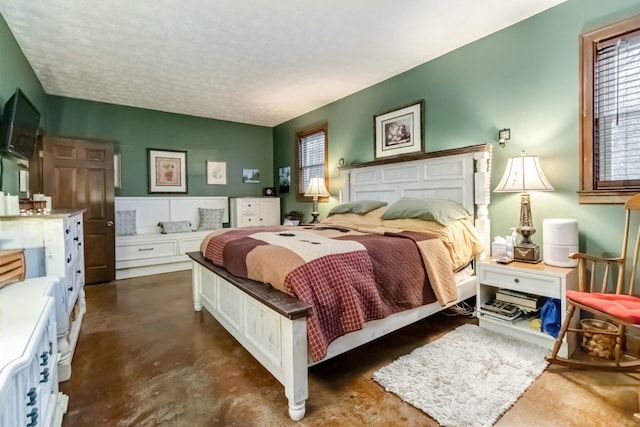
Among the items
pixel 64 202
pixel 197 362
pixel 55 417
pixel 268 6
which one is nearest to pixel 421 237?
pixel 197 362

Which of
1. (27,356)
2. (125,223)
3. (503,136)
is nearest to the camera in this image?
(27,356)

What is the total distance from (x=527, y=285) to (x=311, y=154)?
3.87 m

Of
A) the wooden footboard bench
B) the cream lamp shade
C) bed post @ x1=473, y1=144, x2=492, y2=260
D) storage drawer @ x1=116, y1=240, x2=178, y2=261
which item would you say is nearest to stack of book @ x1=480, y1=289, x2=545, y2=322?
bed post @ x1=473, y1=144, x2=492, y2=260

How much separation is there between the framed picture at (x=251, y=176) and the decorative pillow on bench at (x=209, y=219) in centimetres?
89

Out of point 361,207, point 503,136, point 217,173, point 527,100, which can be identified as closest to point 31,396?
point 361,207

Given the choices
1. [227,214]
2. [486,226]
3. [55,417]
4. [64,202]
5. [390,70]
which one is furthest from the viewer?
[227,214]

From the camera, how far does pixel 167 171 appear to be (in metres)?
5.22

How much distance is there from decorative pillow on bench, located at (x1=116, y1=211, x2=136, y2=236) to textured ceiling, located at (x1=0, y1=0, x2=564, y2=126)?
1700 mm

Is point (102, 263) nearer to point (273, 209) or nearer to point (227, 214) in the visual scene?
point (227, 214)

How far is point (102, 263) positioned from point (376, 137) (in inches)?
161

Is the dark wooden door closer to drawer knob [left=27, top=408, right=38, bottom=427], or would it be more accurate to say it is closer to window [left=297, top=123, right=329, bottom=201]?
window [left=297, top=123, right=329, bottom=201]

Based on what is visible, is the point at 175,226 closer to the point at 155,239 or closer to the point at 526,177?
the point at 155,239

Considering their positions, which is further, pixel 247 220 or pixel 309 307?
pixel 247 220

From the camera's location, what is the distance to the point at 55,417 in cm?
145
